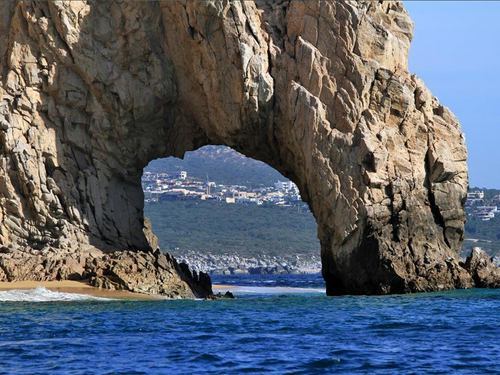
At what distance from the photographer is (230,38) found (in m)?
42.7

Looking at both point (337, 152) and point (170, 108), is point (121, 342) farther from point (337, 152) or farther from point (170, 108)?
point (170, 108)

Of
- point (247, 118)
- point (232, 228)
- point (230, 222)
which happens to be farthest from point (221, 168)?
point (247, 118)

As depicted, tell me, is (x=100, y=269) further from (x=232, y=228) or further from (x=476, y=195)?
(x=476, y=195)

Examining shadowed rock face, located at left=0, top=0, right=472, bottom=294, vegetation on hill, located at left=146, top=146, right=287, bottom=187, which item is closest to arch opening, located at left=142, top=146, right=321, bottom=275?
vegetation on hill, located at left=146, top=146, right=287, bottom=187

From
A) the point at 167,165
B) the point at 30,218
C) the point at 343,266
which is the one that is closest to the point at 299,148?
the point at 343,266

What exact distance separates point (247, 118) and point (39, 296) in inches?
411

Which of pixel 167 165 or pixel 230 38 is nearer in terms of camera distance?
pixel 230 38

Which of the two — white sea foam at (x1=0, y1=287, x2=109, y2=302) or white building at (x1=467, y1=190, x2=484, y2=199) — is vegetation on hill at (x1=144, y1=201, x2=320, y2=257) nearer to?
white building at (x1=467, y1=190, x2=484, y2=199)

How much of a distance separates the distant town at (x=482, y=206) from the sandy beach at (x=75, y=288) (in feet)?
277

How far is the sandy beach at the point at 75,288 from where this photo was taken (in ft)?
130

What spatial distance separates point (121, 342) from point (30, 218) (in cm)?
1768

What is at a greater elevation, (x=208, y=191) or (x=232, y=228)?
(x=208, y=191)

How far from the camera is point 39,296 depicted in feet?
126

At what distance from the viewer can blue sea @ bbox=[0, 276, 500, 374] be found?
77.0 feet
